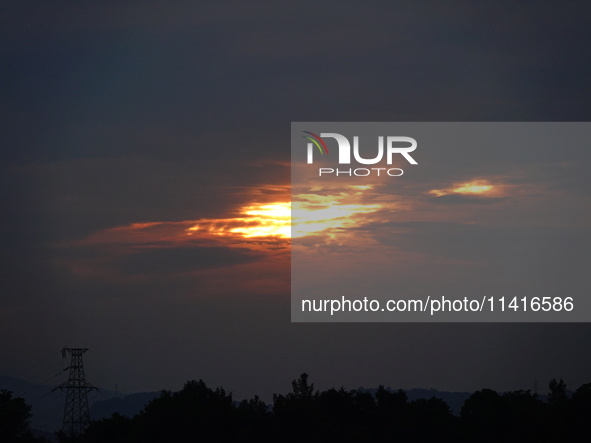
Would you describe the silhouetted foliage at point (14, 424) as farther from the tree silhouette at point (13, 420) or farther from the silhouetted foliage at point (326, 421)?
the silhouetted foliage at point (326, 421)

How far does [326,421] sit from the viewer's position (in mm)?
82562

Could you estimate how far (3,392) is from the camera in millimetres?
99062

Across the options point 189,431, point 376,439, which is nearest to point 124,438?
point 189,431

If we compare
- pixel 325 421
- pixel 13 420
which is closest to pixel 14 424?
pixel 13 420

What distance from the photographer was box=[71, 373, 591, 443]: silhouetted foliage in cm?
7519

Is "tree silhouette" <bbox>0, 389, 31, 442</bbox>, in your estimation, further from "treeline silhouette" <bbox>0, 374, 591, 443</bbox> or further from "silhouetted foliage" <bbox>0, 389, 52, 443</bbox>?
"treeline silhouette" <bbox>0, 374, 591, 443</bbox>

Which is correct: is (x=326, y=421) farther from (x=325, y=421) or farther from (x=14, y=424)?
(x=14, y=424)

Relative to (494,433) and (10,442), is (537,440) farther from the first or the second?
(10,442)

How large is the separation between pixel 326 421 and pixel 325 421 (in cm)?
40

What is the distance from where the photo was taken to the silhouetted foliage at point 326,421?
7519 cm

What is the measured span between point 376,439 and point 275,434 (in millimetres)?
9959

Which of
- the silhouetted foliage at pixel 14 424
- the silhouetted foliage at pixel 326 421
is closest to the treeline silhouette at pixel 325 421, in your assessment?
the silhouetted foliage at pixel 326 421

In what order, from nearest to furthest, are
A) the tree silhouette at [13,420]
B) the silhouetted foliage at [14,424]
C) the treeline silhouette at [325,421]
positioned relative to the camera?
the treeline silhouette at [325,421] → the silhouetted foliage at [14,424] → the tree silhouette at [13,420]

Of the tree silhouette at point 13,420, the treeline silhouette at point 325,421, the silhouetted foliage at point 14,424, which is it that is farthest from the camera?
the tree silhouette at point 13,420
